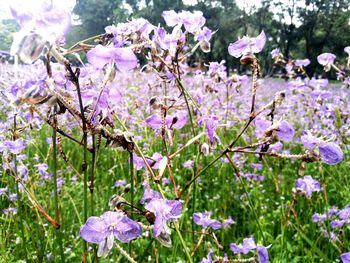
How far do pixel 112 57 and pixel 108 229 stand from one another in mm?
331

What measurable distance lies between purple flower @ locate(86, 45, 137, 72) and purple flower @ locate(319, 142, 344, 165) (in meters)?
0.42

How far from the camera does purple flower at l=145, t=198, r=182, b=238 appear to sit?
823 mm

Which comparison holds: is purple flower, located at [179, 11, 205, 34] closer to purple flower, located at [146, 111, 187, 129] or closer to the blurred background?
purple flower, located at [146, 111, 187, 129]

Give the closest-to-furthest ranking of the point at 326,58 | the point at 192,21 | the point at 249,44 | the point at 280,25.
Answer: the point at 249,44
the point at 192,21
the point at 326,58
the point at 280,25

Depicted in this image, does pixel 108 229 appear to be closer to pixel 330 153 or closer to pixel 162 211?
pixel 162 211

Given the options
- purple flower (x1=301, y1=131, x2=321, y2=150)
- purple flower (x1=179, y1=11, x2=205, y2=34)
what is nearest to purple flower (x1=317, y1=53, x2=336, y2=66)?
purple flower (x1=179, y1=11, x2=205, y2=34)

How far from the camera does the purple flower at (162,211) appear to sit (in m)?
0.82

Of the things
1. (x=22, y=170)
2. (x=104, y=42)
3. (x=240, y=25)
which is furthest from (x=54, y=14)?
(x=240, y=25)

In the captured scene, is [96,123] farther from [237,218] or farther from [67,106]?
[237,218]

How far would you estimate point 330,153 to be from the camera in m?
0.88

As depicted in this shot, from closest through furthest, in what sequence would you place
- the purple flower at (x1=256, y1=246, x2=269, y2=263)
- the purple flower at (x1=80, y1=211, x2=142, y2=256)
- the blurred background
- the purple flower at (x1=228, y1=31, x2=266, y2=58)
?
the purple flower at (x1=80, y1=211, x2=142, y2=256), the purple flower at (x1=228, y1=31, x2=266, y2=58), the purple flower at (x1=256, y1=246, x2=269, y2=263), the blurred background

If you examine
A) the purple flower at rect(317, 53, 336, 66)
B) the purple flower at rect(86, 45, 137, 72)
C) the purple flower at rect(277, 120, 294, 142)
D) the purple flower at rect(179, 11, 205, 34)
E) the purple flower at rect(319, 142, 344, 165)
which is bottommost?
the purple flower at rect(317, 53, 336, 66)

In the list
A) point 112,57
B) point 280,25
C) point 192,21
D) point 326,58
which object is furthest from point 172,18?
point 280,25

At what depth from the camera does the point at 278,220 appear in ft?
10.1
